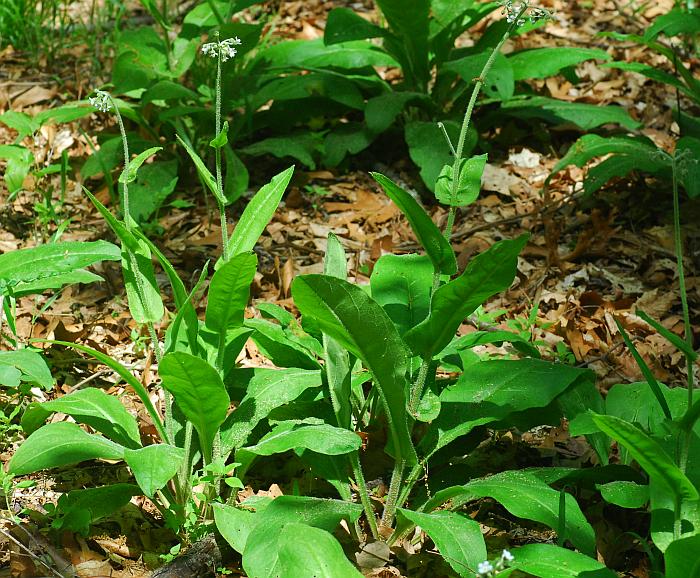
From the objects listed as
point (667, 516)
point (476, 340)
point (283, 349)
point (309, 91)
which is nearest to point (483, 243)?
point (309, 91)

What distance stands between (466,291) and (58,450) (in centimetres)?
120

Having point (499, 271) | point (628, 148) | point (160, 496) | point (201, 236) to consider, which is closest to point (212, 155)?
point (201, 236)

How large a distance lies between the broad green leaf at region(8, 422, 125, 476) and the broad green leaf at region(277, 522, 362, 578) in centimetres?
61

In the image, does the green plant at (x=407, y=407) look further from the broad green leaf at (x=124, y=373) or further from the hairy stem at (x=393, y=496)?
the broad green leaf at (x=124, y=373)

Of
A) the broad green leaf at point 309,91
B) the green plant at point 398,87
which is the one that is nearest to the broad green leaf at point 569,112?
the green plant at point 398,87

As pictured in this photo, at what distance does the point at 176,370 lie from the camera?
2.20 meters

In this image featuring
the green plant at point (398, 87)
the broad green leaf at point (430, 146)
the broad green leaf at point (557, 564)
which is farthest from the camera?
the green plant at point (398, 87)

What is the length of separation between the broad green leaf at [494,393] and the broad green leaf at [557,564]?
431 mm

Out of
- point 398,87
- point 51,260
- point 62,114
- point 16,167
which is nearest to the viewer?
point 51,260

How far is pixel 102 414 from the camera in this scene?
249 centimetres

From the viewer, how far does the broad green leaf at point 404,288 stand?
2.77m

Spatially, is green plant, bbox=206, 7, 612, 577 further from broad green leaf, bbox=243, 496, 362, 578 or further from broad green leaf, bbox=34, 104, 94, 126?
broad green leaf, bbox=34, 104, 94, 126

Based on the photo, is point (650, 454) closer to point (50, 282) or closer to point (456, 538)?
point (456, 538)

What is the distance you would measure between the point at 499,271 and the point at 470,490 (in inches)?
24.5
